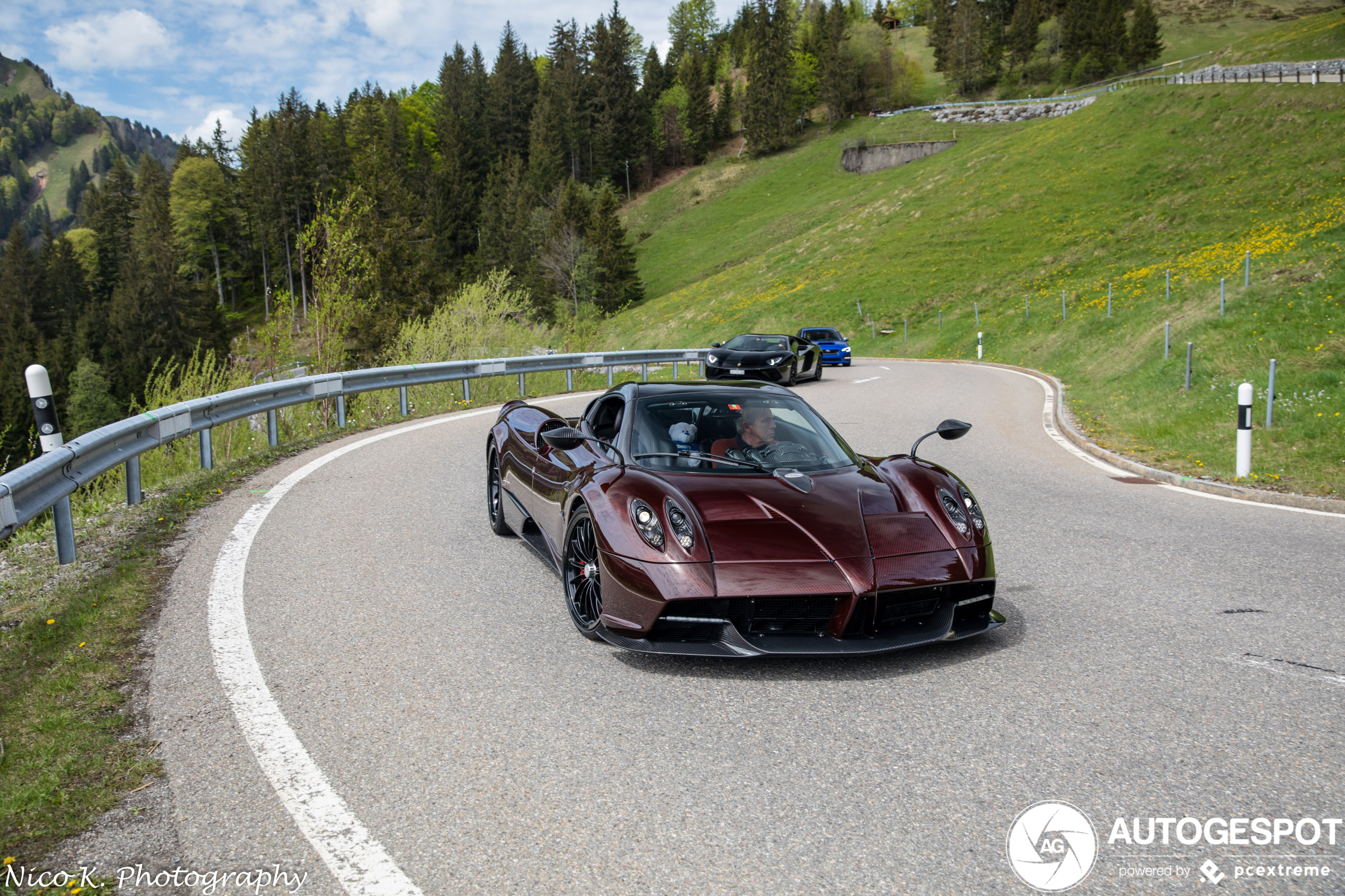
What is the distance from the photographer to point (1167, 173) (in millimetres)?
46156

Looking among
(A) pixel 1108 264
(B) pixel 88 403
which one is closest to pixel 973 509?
(A) pixel 1108 264

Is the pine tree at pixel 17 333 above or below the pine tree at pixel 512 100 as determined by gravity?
below

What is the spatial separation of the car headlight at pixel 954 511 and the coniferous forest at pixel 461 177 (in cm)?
5206

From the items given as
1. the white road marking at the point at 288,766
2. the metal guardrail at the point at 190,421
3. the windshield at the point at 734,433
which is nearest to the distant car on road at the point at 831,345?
the metal guardrail at the point at 190,421

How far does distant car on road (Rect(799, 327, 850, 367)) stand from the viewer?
27938 millimetres

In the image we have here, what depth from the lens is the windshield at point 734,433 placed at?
5227 mm

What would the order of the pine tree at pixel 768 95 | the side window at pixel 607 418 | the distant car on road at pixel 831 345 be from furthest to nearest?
the pine tree at pixel 768 95, the distant car on road at pixel 831 345, the side window at pixel 607 418

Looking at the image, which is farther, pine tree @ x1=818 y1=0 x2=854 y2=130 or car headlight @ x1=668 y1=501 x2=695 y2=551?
pine tree @ x1=818 y1=0 x2=854 y2=130

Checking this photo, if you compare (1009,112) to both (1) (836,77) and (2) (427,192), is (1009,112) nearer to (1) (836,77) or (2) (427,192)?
(1) (836,77)

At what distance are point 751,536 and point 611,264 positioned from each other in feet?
215

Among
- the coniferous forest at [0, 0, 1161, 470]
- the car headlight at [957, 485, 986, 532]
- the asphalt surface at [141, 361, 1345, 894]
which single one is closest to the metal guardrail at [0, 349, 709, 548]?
the asphalt surface at [141, 361, 1345, 894]

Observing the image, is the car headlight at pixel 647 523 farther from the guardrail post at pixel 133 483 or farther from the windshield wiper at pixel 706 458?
the guardrail post at pixel 133 483

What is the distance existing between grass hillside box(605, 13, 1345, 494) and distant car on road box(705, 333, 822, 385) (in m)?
5.91

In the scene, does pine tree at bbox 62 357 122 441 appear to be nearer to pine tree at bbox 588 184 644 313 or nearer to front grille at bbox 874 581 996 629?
pine tree at bbox 588 184 644 313
